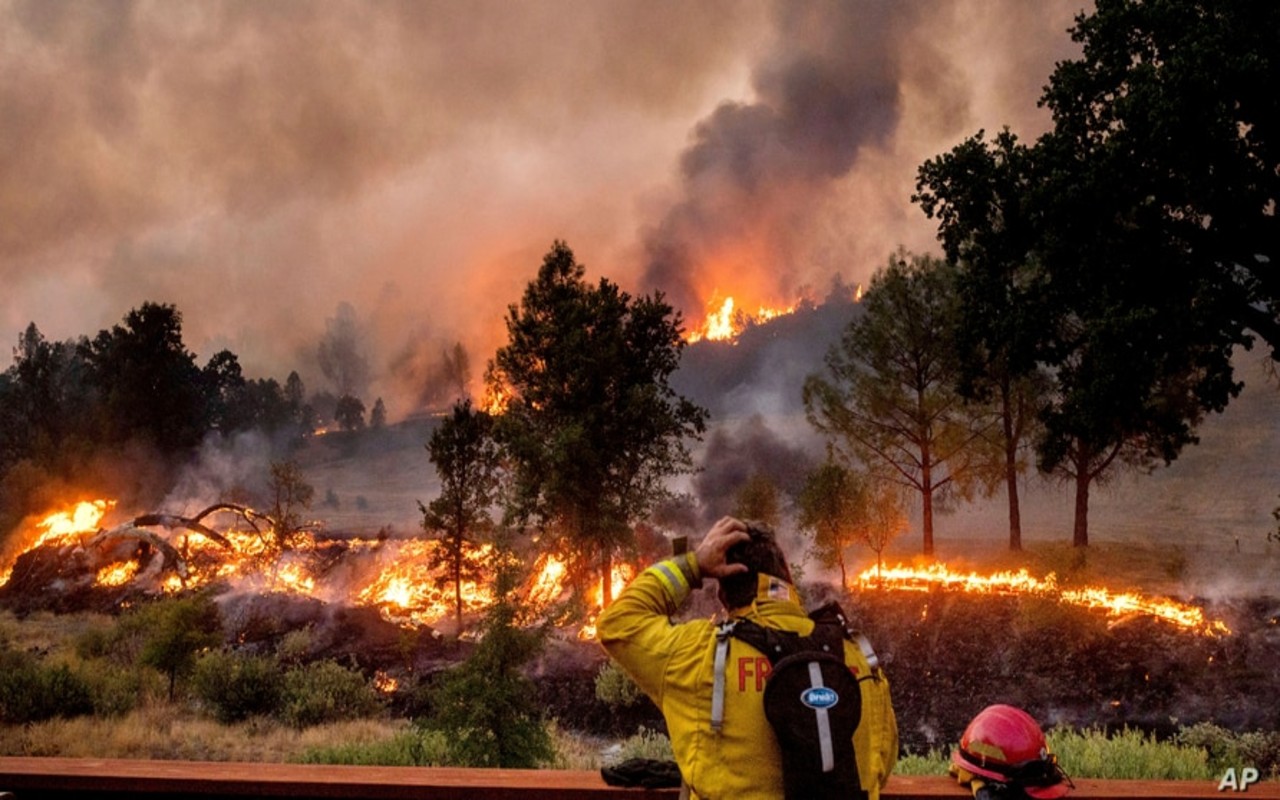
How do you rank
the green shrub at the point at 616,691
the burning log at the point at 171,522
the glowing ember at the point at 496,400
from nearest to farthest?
the green shrub at the point at 616,691 → the glowing ember at the point at 496,400 → the burning log at the point at 171,522

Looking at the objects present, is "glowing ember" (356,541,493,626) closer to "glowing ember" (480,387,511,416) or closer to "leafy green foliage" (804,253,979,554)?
"glowing ember" (480,387,511,416)

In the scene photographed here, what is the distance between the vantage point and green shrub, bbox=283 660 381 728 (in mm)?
17250

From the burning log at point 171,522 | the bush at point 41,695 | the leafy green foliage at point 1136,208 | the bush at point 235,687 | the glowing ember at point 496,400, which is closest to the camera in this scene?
the leafy green foliage at point 1136,208

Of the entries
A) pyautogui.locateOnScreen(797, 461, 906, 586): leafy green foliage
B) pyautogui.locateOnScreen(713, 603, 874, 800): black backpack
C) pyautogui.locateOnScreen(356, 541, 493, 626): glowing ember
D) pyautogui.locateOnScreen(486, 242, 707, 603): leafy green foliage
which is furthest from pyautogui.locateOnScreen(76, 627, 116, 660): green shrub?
pyautogui.locateOnScreen(713, 603, 874, 800): black backpack

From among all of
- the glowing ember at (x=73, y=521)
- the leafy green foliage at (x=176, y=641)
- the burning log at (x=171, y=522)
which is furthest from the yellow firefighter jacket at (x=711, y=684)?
→ the glowing ember at (x=73, y=521)

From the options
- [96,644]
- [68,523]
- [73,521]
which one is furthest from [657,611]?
[68,523]

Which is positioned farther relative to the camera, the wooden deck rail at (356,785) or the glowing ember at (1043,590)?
the glowing ember at (1043,590)

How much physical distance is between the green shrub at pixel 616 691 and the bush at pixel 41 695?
38.3ft

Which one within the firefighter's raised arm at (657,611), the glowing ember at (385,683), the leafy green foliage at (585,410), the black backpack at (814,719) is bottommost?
the glowing ember at (385,683)

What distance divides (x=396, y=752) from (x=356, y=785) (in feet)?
24.9

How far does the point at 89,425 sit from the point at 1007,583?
242 ft

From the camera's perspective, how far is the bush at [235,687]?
679 inches

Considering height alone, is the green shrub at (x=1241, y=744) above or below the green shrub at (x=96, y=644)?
below

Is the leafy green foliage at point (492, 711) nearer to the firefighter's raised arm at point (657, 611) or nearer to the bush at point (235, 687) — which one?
the bush at point (235, 687)
